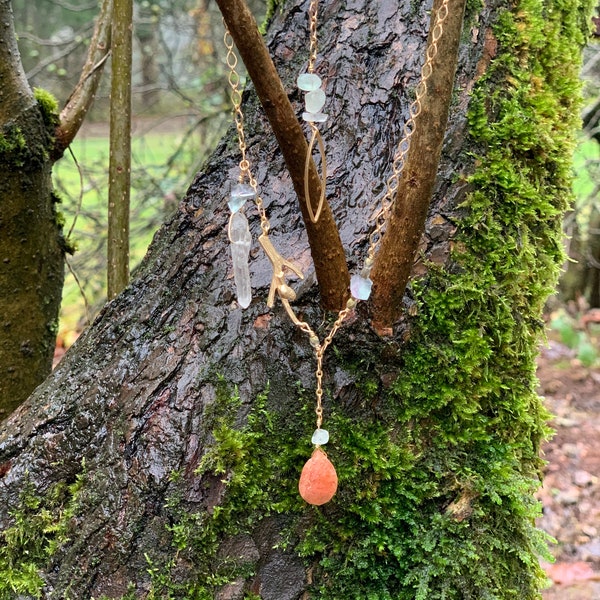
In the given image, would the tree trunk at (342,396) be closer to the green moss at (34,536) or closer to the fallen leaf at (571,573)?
the green moss at (34,536)

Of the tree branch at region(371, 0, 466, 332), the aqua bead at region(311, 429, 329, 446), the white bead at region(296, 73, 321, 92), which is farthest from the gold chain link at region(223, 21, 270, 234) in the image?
the aqua bead at region(311, 429, 329, 446)

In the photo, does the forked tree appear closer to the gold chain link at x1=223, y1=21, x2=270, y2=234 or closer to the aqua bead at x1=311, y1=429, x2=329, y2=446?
the gold chain link at x1=223, y1=21, x2=270, y2=234

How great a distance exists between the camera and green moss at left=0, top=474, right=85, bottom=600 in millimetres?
1139

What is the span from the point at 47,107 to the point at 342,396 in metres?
1.20

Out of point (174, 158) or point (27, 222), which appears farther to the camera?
point (174, 158)

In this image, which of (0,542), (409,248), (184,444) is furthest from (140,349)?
(409,248)

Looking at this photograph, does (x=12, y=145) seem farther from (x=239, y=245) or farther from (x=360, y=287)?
(x=360, y=287)

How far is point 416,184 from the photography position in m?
0.99

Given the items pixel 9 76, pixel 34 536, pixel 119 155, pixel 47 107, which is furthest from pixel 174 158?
pixel 34 536

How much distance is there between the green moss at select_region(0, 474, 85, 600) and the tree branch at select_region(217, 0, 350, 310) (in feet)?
2.06

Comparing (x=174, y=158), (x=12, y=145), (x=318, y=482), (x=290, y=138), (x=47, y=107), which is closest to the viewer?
(x=290, y=138)

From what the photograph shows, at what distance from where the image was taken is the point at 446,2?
36.1 inches

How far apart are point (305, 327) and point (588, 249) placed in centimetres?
463

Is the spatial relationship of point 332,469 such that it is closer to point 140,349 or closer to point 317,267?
point 317,267
